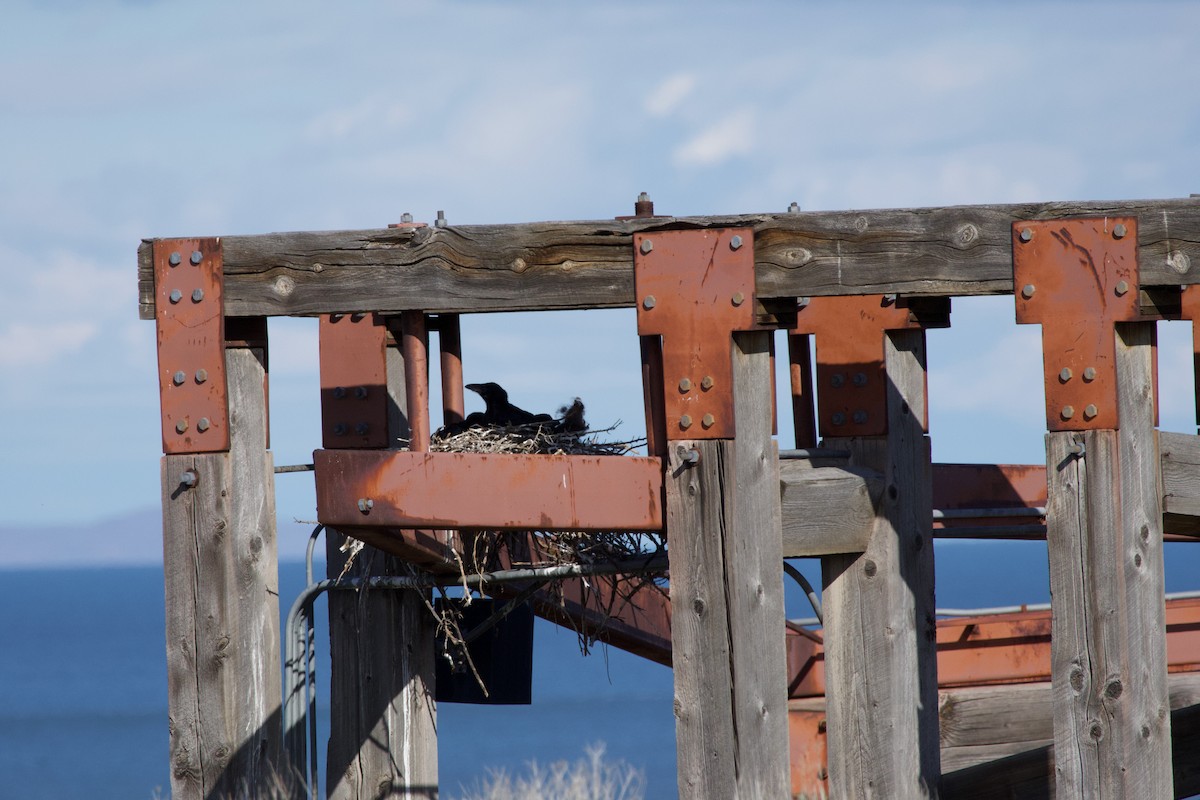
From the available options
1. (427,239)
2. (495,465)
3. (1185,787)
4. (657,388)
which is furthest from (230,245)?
(1185,787)

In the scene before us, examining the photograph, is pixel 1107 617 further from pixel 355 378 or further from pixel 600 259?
pixel 355 378

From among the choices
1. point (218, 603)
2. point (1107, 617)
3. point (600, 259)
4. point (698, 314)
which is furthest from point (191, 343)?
point (1107, 617)

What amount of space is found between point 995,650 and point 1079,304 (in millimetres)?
4178

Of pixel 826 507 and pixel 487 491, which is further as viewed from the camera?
pixel 826 507

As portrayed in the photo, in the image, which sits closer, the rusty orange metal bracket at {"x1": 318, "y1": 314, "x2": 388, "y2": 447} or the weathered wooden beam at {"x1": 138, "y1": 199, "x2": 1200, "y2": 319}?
the weathered wooden beam at {"x1": 138, "y1": 199, "x2": 1200, "y2": 319}

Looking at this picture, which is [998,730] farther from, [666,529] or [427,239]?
[427,239]

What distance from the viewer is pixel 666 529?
13.0 feet

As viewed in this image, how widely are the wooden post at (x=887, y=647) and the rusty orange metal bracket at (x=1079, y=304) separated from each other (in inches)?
49.0

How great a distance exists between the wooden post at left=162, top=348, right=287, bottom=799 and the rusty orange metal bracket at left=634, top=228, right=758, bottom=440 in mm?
1163

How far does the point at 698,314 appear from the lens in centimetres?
381

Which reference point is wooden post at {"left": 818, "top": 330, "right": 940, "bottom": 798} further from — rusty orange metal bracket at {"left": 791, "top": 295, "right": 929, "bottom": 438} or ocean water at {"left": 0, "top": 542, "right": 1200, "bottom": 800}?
ocean water at {"left": 0, "top": 542, "right": 1200, "bottom": 800}

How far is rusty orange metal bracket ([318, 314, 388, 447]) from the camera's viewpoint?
531 centimetres

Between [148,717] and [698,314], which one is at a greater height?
[698,314]

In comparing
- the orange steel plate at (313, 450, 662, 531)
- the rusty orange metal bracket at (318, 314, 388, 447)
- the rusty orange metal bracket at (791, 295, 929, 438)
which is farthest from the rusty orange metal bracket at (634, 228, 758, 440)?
the rusty orange metal bracket at (318, 314, 388, 447)
